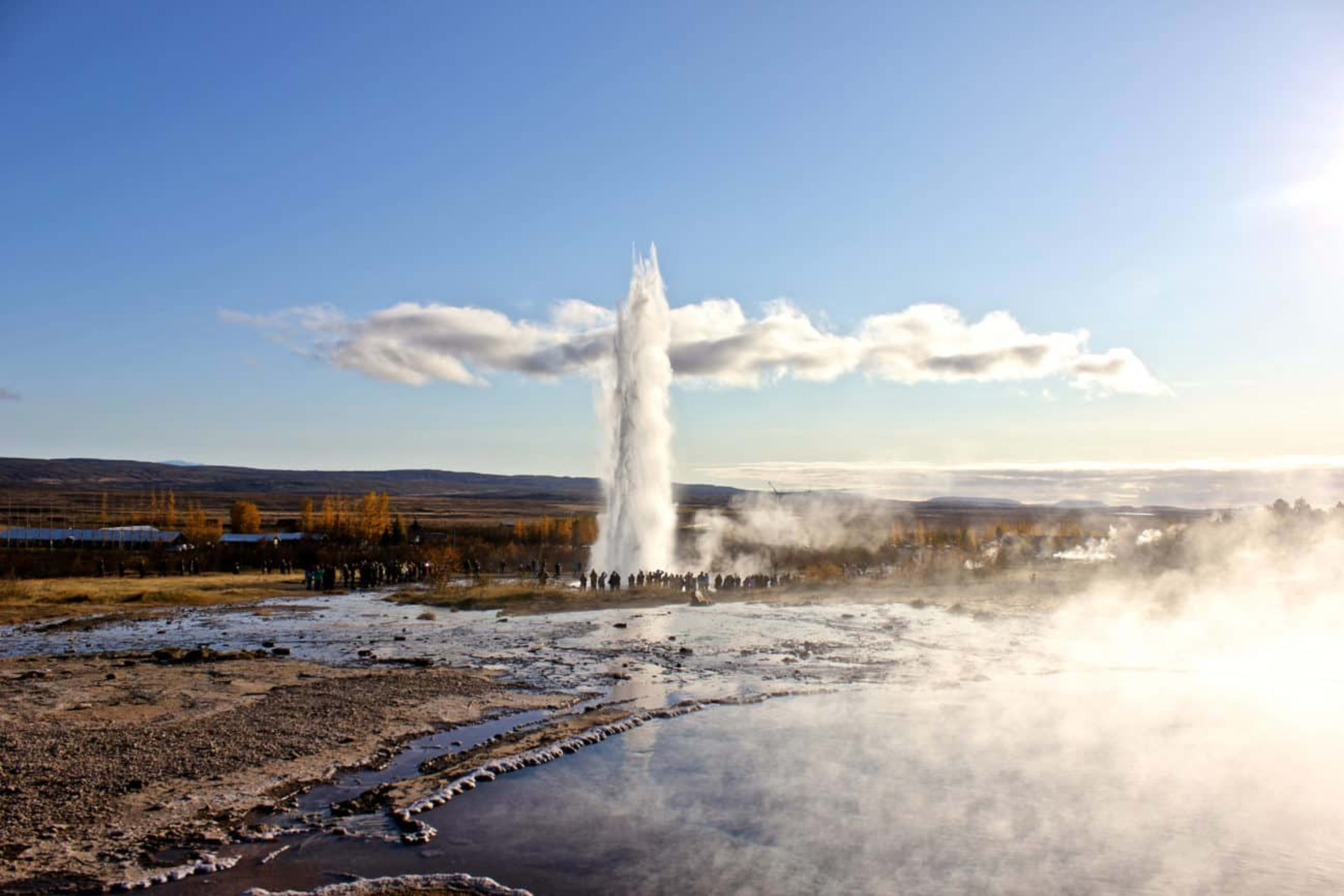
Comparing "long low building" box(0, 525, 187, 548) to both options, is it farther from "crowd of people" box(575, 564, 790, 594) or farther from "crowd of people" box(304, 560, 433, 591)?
"crowd of people" box(575, 564, 790, 594)

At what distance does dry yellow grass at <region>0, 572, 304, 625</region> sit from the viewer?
102 feet

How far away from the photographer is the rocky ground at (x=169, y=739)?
9.10 meters

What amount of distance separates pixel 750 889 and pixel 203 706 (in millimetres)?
11156

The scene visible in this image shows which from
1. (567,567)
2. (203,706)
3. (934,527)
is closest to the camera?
(203,706)

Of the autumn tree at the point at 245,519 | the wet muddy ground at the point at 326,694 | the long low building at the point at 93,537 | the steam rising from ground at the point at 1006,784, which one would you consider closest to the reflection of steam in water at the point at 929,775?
the steam rising from ground at the point at 1006,784

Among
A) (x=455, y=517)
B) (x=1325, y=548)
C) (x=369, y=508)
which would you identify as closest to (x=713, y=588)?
(x=1325, y=548)

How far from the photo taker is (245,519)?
96.4 m

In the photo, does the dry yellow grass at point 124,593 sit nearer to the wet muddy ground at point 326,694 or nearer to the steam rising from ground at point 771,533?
the wet muddy ground at point 326,694

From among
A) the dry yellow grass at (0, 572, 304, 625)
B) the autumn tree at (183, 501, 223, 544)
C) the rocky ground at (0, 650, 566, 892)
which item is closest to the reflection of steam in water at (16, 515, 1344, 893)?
the rocky ground at (0, 650, 566, 892)

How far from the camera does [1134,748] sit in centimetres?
1367

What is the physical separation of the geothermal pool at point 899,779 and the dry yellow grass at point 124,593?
7.86 m

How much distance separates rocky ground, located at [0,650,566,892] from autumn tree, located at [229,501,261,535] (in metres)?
80.9

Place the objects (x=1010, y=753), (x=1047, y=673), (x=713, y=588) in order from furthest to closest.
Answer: (x=713, y=588) < (x=1047, y=673) < (x=1010, y=753)

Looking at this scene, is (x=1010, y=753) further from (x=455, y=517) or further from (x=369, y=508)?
(x=455, y=517)
